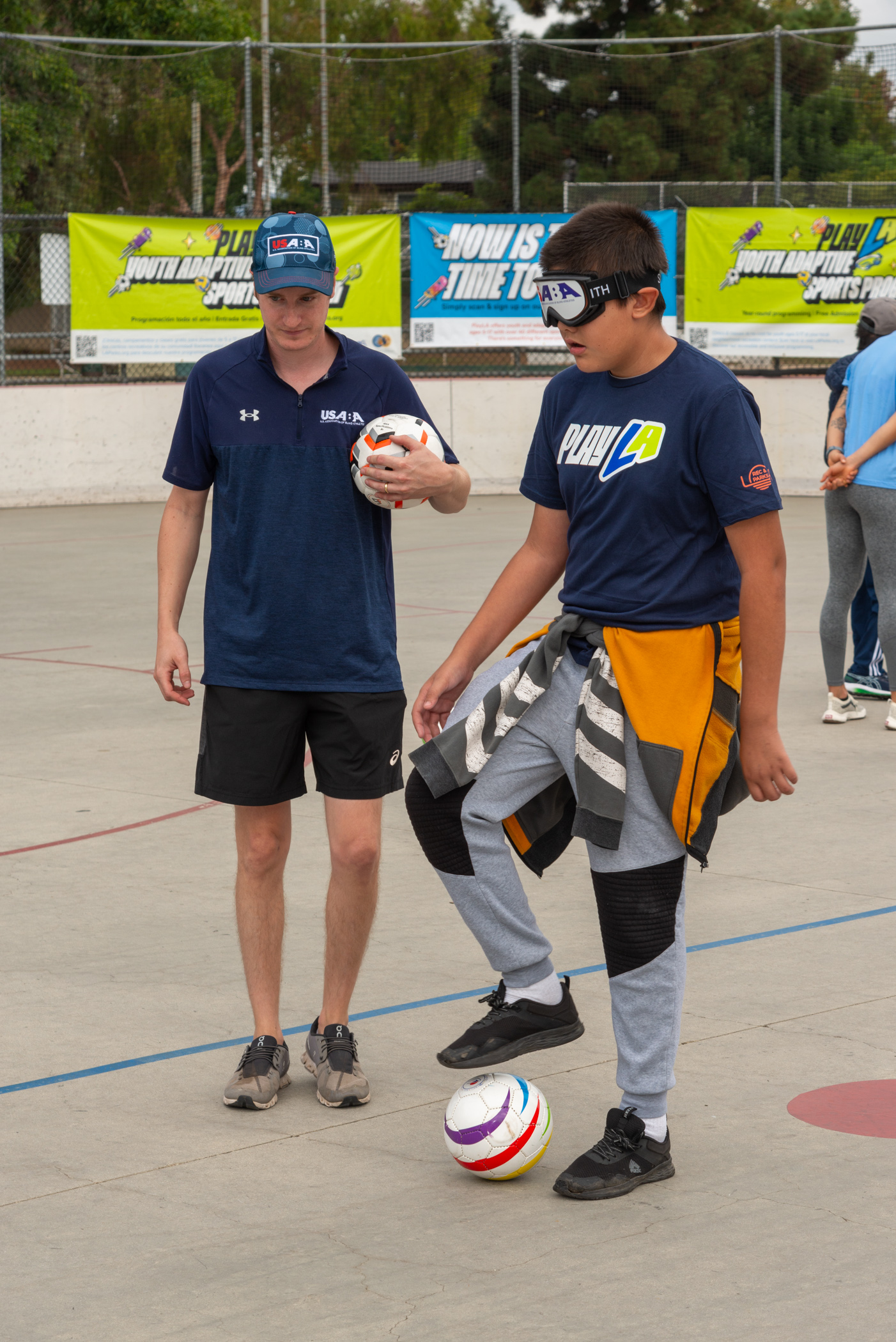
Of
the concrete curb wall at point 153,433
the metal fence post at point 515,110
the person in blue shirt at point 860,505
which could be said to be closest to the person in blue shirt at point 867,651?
the person in blue shirt at point 860,505

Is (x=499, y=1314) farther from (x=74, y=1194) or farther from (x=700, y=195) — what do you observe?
(x=700, y=195)

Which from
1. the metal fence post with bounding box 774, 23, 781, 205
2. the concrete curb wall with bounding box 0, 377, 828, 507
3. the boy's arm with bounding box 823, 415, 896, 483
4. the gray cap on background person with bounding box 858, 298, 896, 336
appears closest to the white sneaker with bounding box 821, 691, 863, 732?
the boy's arm with bounding box 823, 415, 896, 483

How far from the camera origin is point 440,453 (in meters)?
3.96

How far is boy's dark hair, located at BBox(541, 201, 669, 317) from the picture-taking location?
3.46 metres

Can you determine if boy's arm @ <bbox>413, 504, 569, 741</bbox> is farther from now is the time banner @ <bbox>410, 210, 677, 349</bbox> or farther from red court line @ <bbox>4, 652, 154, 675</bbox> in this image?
now is the time banner @ <bbox>410, 210, 677, 349</bbox>

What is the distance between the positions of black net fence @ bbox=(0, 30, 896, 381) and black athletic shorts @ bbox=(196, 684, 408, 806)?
48.6ft

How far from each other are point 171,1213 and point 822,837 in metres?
3.49

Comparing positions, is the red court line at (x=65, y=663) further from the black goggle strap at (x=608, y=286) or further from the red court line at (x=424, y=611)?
the black goggle strap at (x=608, y=286)

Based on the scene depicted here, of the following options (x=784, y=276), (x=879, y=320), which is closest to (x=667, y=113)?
(x=784, y=276)

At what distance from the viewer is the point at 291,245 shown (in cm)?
389

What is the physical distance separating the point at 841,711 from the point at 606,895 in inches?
201

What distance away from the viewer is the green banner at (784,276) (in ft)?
61.3

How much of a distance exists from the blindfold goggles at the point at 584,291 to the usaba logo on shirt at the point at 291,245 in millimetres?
657

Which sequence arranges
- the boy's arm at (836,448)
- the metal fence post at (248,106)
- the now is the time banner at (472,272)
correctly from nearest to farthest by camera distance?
the boy's arm at (836,448)
the metal fence post at (248,106)
the now is the time banner at (472,272)
